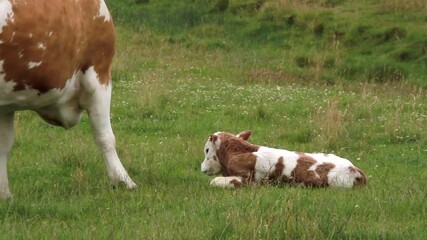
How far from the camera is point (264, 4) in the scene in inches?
1039

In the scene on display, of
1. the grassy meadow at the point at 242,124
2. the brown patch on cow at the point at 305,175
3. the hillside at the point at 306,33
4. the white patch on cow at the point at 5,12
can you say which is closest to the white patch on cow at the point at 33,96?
the white patch on cow at the point at 5,12

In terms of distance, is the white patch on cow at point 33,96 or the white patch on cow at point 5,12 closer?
the white patch on cow at point 5,12

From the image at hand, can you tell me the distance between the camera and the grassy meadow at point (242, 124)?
6.29 m

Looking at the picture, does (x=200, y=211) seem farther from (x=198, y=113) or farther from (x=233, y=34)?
(x=233, y=34)

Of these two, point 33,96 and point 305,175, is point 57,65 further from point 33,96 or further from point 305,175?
point 305,175

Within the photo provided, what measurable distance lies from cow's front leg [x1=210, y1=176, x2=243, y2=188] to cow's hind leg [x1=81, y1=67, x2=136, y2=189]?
0.74m

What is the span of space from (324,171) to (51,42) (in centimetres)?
281

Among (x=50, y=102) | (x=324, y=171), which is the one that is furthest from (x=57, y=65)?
(x=324, y=171)

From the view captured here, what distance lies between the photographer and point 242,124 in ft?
41.9

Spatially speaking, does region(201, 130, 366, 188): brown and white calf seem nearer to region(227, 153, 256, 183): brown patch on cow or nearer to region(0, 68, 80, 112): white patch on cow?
region(227, 153, 256, 183): brown patch on cow

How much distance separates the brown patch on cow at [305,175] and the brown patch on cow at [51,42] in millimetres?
2054

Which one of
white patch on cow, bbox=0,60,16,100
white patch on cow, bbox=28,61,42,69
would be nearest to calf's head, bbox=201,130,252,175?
white patch on cow, bbox=28,61,42,69

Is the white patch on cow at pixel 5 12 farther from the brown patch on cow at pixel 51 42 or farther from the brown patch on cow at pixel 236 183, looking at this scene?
the brown patch on cow at pixel 236 183

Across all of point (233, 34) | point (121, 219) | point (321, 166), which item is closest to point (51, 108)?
point (121, 219)
